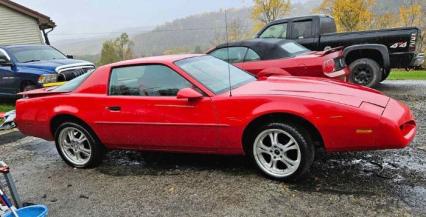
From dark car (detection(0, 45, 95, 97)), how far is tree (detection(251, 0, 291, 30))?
22836mm

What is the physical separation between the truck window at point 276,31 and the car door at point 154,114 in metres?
6.61

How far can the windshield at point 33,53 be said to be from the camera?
36.2ft

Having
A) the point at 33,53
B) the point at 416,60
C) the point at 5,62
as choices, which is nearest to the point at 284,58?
the point at 416,60

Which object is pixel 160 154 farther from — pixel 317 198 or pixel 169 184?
pixel 317 198

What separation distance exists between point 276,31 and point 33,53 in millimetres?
6608

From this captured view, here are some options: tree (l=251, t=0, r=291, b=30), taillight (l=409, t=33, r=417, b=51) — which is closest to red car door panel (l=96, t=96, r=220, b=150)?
taillight (l=409, t=33, r=417, b=51)

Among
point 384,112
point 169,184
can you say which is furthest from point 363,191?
point 169,184

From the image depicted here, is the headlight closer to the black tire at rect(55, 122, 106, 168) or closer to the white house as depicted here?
the black tire at rect(55, 122, 106, 168)

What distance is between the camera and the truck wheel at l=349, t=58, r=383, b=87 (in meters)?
8.88

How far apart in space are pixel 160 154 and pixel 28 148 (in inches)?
96.5

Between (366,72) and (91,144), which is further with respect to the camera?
(366,72)

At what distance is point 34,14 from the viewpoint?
79.5 ft

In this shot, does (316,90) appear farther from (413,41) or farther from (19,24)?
(19,24)

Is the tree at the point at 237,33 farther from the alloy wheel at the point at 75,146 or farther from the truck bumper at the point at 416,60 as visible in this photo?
the alloy wheel at the point at 75,146
